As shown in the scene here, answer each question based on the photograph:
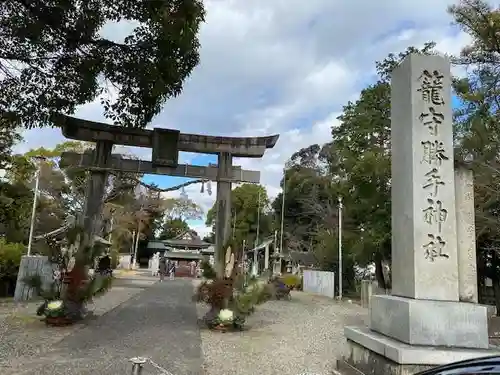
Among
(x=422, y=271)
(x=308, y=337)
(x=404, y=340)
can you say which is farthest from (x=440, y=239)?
(x=308, y=337)

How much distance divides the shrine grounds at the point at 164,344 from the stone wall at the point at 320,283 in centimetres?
895

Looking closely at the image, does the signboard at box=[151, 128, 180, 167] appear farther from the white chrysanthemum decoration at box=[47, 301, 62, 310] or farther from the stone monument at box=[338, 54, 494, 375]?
the stone monument at box=[338, 54, 494, 375]

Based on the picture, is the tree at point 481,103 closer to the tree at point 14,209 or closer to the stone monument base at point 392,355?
the stone monument base at point 392,355

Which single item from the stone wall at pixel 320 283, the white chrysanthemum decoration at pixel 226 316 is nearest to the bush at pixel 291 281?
the stone wall at pixel 320 283

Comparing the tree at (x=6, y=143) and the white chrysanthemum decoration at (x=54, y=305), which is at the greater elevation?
the tree at (x=6, y=143)

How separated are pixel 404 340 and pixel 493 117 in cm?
709

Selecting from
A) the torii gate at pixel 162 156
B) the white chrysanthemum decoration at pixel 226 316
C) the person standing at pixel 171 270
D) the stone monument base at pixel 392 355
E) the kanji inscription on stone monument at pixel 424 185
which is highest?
the torii gate at pixel 162 156

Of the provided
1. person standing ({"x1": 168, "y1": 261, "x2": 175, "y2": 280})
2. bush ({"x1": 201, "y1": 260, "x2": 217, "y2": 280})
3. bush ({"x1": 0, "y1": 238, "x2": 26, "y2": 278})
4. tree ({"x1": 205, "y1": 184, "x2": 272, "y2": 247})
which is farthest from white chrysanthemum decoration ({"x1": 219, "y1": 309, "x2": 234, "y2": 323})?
tree ({"x1": 205, "y1": 184, "x2": 272, "y2": 247})

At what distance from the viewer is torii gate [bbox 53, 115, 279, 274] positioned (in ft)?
41.7

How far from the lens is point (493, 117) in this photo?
966 centimetres

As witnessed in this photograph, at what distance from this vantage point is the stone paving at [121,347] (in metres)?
6.25

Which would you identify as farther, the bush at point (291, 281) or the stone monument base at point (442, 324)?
the bush at point (291, 281)

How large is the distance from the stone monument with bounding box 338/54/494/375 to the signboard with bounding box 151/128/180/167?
824cm

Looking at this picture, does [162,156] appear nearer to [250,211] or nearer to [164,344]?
[164,344]
